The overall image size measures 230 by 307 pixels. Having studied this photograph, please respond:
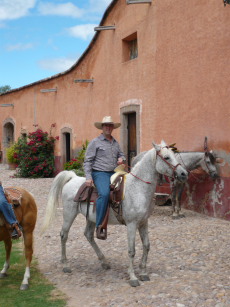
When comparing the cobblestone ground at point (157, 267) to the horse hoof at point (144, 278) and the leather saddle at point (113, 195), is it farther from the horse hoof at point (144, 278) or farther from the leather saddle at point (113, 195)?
the leather saddle at point (113, 195)

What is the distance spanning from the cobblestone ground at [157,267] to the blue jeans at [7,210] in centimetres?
101

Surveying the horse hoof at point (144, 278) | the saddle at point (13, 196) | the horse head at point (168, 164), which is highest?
the horse head at point (168, 164)

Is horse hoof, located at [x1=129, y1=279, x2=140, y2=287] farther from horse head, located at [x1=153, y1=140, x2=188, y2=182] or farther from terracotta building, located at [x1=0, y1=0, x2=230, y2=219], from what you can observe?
terracotta building, located at [x1=0, y1=0, x2=230, y2=219]

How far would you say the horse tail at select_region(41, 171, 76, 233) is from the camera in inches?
207

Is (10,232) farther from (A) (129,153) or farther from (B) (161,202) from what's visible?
(A) (129,153)

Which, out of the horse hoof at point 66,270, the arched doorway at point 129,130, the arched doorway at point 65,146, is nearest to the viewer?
the horse hoof at point 66,270

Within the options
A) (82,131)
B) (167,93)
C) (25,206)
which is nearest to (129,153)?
(167,93)

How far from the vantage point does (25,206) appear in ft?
15.8

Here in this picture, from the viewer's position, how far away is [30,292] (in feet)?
14.3

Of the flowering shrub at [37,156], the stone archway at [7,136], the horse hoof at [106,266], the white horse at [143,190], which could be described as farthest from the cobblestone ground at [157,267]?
the stone archway at [7,136]

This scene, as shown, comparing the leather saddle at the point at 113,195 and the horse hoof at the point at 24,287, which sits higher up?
the leather saddle at the point at 113,195

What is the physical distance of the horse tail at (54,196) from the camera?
5.25m

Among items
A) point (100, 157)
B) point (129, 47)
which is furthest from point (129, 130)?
point (100, 157)

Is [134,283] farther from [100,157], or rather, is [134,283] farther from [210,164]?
[210,164]
